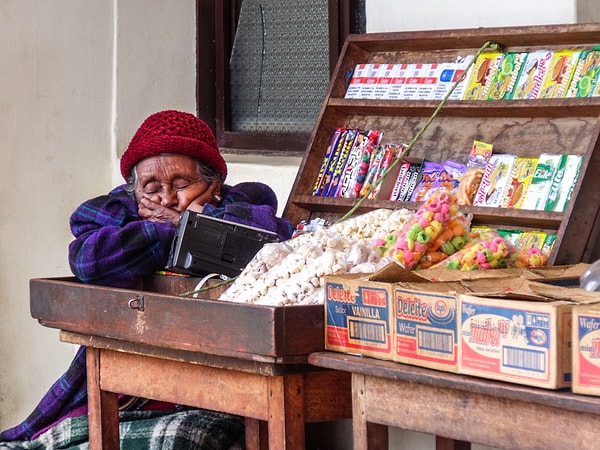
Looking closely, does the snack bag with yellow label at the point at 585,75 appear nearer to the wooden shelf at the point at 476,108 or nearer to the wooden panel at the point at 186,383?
the wooden shelf at the point at 476,108

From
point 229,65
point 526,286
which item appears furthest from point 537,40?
point 229,65

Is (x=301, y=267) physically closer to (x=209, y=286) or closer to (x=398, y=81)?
(x=209, y=286)

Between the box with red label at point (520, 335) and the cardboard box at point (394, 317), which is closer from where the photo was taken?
the box with red label at point (520, 335)

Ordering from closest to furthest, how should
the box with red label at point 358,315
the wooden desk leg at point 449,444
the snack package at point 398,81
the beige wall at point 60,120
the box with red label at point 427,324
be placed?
the box with red label at point 427,324 → the box with red label at point 358,315 → the wooden desk leg at point 449,444 → the snack package at point 398,81 → the beige wall at point 60,120

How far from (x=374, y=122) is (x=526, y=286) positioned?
1376 millimetres

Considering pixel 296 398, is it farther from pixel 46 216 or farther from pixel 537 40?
pixel 46 216

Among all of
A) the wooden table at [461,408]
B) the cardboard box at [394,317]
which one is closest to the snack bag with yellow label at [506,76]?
the cardboard box at [394,317]

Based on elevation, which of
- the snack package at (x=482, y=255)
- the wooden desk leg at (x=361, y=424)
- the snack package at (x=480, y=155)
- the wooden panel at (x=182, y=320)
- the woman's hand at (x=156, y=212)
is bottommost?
the wooden desk leg at (x=361, y=424)

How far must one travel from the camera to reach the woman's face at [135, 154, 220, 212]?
2877mm

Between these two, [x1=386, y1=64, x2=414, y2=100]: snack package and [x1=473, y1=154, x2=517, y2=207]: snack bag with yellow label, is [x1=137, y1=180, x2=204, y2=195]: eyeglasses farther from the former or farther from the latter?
[x1=473, y1=154, x2=517, y2=207]: snack bag with yellow label

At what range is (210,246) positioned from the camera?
2621 mm

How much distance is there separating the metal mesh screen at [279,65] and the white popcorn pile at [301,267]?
1.58m

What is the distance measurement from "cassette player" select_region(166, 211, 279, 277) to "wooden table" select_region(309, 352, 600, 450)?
70cm

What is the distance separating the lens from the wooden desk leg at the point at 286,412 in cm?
205
